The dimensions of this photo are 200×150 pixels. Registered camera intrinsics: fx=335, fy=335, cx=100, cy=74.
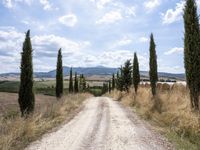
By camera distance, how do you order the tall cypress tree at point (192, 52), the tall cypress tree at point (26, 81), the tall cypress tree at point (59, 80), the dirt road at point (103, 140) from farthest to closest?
the tall cypress tree at point (59, 80)
the tall cypress tree at point (26, 81)
the tall cypress tree at point (192, 52)
the dirt road at point (103, 140)

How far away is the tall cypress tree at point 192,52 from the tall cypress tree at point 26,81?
33.4ft

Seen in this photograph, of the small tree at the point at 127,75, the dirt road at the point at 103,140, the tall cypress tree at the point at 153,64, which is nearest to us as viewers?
the dirt road at the point at 103,140

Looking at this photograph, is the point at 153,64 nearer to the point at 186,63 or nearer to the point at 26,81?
the point at 26,81

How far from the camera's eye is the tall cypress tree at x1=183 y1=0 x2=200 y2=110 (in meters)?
16.5

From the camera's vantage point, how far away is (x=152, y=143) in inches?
467

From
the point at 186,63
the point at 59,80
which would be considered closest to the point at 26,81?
the point at 186,63

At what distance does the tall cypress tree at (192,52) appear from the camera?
1653 cm

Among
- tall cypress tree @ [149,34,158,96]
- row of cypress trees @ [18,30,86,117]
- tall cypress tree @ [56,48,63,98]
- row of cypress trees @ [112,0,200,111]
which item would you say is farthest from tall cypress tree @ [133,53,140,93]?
row of cypress trees @ [112,0,200,111]

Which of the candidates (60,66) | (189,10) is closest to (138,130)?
(189,10)

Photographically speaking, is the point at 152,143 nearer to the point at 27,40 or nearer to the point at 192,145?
the point at 192,145

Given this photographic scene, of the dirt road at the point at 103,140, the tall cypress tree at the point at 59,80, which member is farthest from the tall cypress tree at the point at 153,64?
the dirt road at the point at 103,140

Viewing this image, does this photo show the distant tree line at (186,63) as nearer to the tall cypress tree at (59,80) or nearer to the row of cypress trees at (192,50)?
the row of cypress trees at (192,50)

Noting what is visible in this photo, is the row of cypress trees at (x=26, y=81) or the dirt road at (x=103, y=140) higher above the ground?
the row of cypress trees at (x=26, y=81)

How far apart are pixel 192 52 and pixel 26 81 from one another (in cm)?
1112
